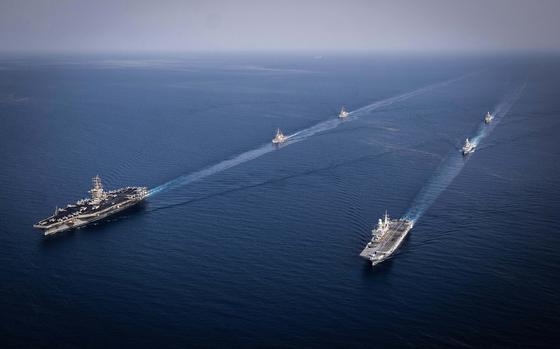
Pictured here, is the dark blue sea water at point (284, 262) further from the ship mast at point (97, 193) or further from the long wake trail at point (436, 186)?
the ship mast at point (97, 193)

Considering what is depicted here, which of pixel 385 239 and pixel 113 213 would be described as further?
pixel 113 213

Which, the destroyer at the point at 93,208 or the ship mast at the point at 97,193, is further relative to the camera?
the ship mast at the point at 97,193

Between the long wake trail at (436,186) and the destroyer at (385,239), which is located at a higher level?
the long wake trail at (436,186)

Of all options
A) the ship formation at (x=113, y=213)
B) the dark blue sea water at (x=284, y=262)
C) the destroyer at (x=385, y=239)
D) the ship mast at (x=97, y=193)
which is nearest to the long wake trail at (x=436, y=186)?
the dark blue sea water at (x=284, y=262)

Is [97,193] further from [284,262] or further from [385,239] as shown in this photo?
[385,239]

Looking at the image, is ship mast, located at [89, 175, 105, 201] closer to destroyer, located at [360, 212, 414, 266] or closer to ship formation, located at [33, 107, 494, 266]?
ship formation, located at [33, 107, 494, 266]

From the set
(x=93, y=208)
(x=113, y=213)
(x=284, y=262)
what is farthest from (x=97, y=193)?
(x=284, y=262)

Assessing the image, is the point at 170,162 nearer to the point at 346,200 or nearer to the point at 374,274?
the point at 346,200
